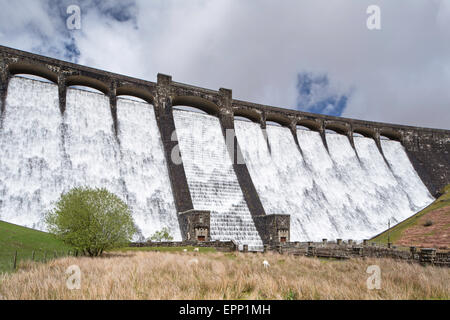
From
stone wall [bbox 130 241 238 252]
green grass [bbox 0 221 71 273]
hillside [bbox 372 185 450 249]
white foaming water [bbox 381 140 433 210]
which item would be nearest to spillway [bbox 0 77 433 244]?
white foaming water [bbox 381 140 433 210]

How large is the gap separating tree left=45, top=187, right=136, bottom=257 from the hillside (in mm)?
27007

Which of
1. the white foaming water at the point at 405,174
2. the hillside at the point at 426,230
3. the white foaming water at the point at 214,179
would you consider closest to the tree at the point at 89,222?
the white foaming water at the point at 214,179

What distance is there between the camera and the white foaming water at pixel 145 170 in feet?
86.0

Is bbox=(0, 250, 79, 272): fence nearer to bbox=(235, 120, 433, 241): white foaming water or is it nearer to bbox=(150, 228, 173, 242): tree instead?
bbox=(150, 228, 173, 242): tree

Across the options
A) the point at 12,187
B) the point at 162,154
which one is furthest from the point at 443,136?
the point at 12,187

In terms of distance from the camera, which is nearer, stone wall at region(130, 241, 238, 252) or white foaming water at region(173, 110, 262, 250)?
stone wall at region(130, 241, 238, 252)

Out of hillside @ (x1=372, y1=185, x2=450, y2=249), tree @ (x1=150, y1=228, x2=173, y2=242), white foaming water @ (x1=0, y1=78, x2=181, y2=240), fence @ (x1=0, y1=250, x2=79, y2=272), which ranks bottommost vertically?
hillside @ (x1=372, y1=185, x2=450, y2=249)

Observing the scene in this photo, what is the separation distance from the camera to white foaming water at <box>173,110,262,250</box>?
28266 mm

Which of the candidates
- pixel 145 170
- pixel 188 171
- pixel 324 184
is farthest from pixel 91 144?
pixel 324 184

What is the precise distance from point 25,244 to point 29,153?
11101 millimetres

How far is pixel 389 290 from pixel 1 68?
1284 inches

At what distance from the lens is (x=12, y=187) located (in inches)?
896

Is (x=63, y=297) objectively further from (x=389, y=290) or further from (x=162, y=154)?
(x=162, y=154)

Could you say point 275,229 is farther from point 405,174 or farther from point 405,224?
point 405,174
